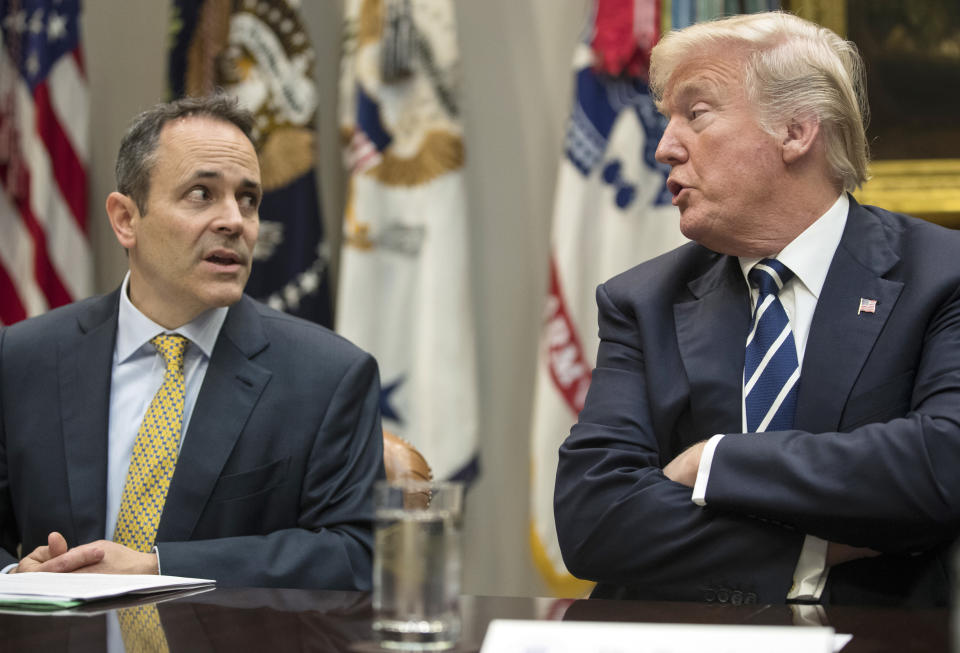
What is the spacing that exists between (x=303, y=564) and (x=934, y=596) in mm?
1137

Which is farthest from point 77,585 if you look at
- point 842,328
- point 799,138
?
point 799,138

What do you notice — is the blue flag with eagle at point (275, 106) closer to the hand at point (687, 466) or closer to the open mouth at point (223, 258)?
the open mouth at point (223, 258)

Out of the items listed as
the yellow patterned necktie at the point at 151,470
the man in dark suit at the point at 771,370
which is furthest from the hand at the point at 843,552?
the yellow patterned necktie at the point at 151,470

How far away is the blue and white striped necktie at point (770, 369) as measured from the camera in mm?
2135

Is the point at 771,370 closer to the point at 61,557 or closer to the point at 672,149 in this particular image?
the point at 672,149

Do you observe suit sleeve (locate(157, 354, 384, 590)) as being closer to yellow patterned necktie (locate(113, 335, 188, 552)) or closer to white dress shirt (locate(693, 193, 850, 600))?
yellow patterned necktie (locate(113, 335, 188, 552))

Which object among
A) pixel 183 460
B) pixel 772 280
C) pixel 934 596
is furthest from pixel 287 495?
pixel 934 596

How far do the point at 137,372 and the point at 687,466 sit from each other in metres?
1.24

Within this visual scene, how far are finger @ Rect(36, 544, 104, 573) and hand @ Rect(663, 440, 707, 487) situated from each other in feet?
3.37

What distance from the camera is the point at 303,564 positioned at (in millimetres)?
2186

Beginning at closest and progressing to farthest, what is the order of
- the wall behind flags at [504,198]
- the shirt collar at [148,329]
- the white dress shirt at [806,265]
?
the white dress shirt at [806,265], the shirt collar at [148,329], the wall behind flags at [504,198]

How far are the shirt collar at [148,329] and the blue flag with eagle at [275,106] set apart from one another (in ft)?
5.12

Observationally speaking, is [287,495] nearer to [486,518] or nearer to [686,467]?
[686,467]

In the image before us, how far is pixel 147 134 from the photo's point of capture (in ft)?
8.77
